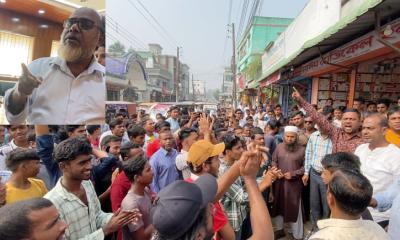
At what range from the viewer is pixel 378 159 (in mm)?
2857

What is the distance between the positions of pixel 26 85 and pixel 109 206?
164 centimetres

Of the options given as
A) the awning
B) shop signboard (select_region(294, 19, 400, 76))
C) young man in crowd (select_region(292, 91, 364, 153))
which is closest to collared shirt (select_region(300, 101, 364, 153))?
young man in crowd (select_region(292, 91, 364, 153))

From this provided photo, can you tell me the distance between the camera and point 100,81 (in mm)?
2299

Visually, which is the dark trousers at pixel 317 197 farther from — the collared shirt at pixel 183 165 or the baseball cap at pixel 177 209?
the baseball cap at pixel 177 209

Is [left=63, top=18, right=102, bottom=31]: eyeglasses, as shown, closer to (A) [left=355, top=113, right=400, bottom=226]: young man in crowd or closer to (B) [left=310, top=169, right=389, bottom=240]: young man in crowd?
(B) [left=310, top=169, right=389, bottom=240]: young man in crowd

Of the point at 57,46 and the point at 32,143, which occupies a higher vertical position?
the point at 57,46

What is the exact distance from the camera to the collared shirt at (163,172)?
144 inches

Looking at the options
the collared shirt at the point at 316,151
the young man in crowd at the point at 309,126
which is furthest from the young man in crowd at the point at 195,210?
the young man in crowd at the point at 309,126

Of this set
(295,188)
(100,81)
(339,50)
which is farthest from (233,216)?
(339,50)

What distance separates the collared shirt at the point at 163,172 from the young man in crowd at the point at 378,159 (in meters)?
2.12

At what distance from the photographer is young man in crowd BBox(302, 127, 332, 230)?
4.28m

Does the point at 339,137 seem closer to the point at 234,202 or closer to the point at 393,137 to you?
the point at 393,137

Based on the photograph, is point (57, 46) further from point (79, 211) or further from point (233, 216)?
point (233, 216)

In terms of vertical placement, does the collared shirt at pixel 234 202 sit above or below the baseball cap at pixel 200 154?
below
